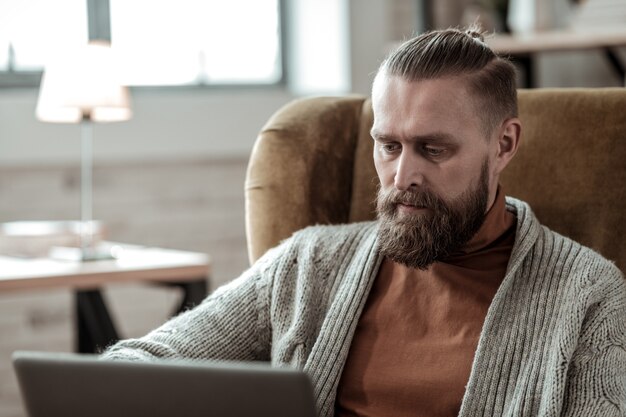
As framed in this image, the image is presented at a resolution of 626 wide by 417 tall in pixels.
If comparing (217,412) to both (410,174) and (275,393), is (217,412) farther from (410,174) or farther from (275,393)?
(410,174)

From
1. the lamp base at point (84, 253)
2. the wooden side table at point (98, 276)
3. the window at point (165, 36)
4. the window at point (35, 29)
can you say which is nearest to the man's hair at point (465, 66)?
the wooden side table at point (98, 276)

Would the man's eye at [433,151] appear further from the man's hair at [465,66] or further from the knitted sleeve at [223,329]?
the knitted sleeve at [223,329]

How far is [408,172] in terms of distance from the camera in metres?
1.49

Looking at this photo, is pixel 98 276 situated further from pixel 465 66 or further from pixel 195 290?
pixel 465 66

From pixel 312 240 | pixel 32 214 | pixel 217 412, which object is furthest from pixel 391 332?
pixel 32 214

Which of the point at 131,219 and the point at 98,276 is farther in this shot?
the point at 131,219

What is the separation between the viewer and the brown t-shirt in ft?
4.86

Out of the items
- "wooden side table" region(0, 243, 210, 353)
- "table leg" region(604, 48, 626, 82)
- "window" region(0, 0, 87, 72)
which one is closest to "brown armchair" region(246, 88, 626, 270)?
"wooden side table" region(0, 243, 210, 353)

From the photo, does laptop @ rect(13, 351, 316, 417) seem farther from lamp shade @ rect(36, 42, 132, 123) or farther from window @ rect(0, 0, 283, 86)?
window @ rect(0, 0, 283, 86)

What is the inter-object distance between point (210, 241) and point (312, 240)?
2.01 meters

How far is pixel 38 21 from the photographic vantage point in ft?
11.3

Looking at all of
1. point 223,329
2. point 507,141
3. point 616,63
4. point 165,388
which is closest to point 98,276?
point 223,329

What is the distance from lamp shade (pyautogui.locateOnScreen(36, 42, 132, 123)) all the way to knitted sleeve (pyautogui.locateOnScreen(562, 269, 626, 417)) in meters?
1.63

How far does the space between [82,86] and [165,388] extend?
1.84m
